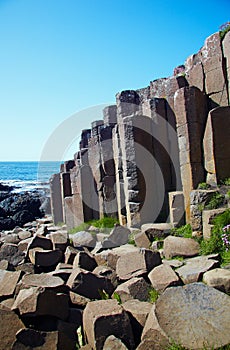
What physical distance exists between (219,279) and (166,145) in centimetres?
392

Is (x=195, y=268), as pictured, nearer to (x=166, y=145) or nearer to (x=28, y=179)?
(x=166, y=145)

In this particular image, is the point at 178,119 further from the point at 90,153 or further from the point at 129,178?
the point at 90,153

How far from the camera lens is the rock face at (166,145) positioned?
6.40 metres

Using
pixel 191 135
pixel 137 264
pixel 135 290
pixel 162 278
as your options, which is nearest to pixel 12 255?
pixel 137 264

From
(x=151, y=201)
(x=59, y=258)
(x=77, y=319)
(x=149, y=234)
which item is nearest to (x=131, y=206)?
(x=151, y=201)

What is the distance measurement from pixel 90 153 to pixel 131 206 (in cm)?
313

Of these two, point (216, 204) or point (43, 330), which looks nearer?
point (43, 330)

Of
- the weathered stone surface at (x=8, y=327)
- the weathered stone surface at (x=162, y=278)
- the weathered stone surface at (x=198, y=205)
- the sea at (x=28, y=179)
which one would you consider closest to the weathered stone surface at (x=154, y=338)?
the weathered stone surface at (x=162, y=278)

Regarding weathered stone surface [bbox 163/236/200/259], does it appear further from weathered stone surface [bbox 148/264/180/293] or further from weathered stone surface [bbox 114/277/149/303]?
weathered stone surface [bbox 114/277/149/303]

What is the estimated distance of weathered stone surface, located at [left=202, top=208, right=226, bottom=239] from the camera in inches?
213

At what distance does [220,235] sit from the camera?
5.21m

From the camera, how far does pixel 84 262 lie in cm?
564

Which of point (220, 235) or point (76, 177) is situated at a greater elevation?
point (76, 177)

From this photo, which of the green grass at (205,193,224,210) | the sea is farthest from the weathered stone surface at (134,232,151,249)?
the sea
